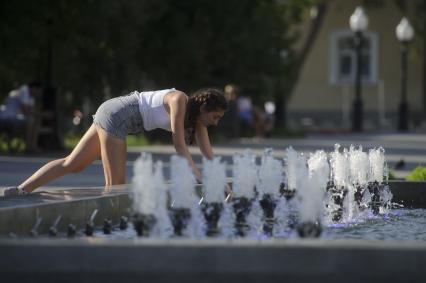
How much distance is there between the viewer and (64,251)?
689cm

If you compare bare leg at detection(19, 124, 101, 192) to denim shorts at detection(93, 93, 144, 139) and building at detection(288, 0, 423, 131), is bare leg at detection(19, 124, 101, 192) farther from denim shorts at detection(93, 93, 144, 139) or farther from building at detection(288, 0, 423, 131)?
building at detection(288, 0, 423, 131)

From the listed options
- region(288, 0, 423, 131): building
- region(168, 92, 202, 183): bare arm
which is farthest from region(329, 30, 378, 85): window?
region(168, 92, 202, 183): bare arm

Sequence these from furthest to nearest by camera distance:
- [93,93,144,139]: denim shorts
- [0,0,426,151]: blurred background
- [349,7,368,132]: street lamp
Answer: [349,7,368,132]: street lamp < [0,0,426,151]: blurred background < [93,93,144,139]: denim shorts

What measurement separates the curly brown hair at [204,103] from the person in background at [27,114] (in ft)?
43.0

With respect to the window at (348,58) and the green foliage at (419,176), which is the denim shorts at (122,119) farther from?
the window at (348,58)

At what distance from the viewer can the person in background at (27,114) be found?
77.8 feet

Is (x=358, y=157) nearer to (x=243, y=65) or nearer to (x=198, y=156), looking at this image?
(x=198, y=156)

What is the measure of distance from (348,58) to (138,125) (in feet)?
150

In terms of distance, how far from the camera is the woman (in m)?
10.5

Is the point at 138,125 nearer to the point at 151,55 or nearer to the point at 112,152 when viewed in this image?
the point at 112,152

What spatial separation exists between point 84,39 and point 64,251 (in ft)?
62.2

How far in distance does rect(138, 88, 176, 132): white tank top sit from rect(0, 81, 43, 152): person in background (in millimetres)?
12575

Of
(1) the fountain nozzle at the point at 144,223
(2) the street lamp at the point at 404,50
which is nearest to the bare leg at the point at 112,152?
(1) the fountain nozzle at the point at 144,223

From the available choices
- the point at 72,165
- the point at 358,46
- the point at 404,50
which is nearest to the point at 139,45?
the point at 358,46
